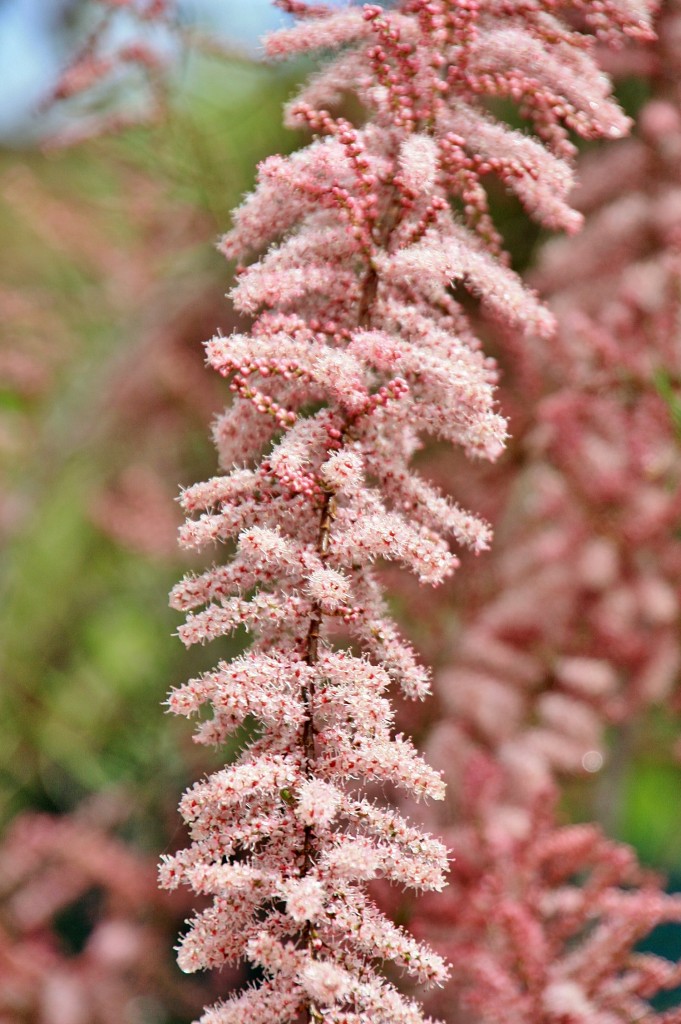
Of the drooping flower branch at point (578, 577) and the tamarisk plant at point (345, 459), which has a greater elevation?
the drooping flower branch at point (578, 577)

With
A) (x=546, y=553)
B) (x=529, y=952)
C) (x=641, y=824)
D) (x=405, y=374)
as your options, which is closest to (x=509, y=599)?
(x=546, y=553)

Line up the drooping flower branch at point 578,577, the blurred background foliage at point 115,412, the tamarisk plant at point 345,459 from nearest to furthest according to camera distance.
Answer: the tamarisk plant at point 345,459, the drooping flower branch at point 578,577, the blurred background foliage at point 115,412

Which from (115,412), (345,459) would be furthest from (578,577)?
(115,412)

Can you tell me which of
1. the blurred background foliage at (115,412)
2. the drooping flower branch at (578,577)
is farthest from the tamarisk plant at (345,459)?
the blurred background foliage at (115,412)

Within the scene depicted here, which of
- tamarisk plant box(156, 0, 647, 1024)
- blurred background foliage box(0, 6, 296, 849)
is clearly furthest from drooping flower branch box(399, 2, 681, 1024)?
blurred background foliage box(0, 6, 296, 849)

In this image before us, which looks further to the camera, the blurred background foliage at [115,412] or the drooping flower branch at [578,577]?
the blurred background foliage at [115,412]

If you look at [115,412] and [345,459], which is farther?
[115,412]

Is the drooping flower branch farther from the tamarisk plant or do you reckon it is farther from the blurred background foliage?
the blurred background foliage

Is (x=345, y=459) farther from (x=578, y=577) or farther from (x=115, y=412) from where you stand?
(x=115, y=412)

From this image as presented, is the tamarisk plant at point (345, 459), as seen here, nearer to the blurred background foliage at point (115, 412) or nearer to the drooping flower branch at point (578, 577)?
the drooping flower branch at point (578, 577)
